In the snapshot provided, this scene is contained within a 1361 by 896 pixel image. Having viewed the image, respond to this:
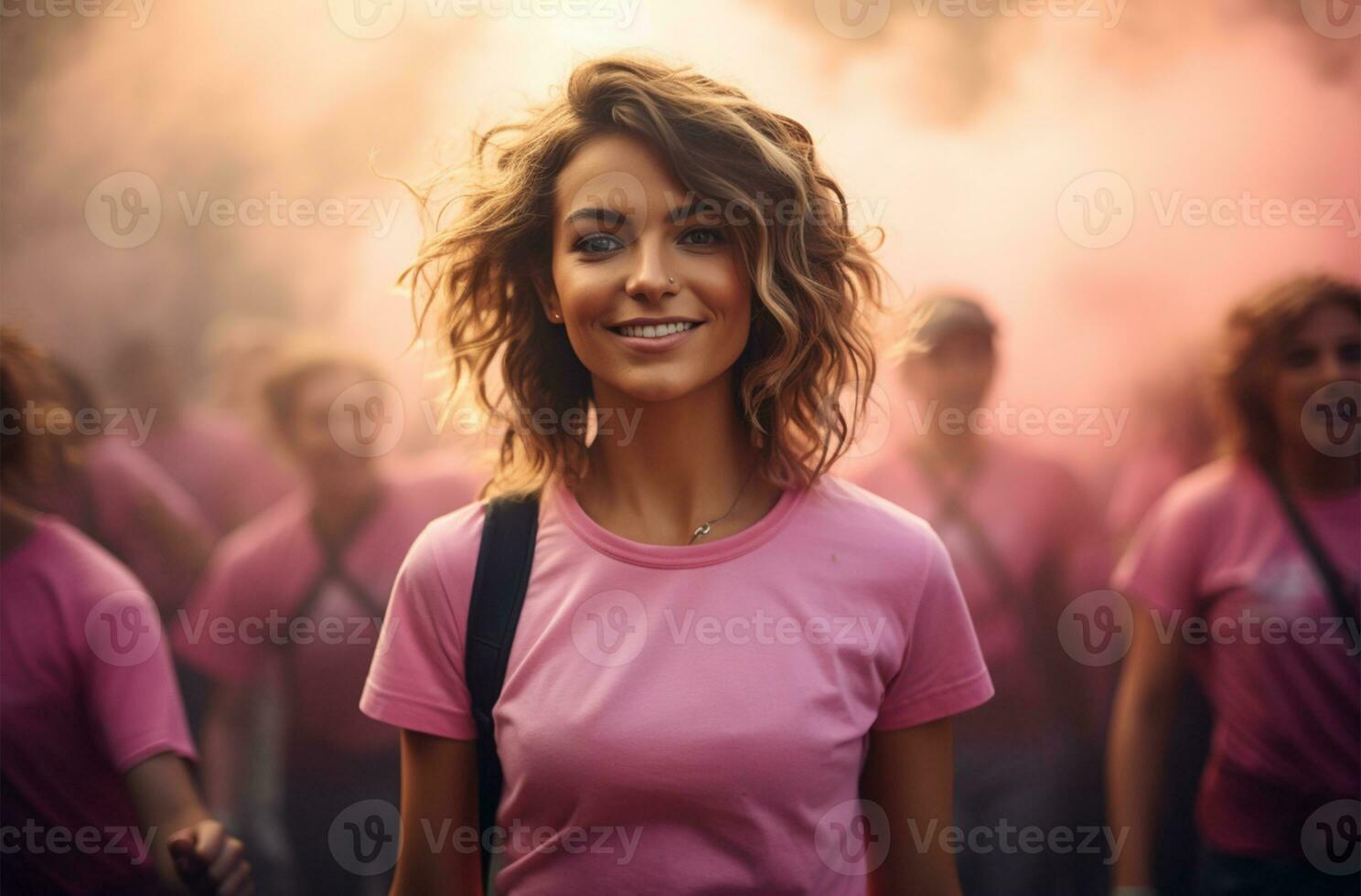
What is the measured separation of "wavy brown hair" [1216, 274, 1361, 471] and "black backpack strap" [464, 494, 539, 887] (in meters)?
1.90

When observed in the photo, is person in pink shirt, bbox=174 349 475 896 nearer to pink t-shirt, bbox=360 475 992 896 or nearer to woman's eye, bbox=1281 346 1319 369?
pink t-shirt, bbox=360 475 992 896

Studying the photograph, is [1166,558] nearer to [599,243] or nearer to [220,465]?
[599,243]

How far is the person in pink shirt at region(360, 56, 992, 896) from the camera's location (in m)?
1.68

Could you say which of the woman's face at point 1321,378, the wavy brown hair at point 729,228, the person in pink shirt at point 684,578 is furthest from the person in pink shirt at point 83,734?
the woman's face at point 1321,378

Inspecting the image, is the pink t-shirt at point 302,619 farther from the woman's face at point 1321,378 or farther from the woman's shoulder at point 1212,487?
the woman's face at point 1321,378

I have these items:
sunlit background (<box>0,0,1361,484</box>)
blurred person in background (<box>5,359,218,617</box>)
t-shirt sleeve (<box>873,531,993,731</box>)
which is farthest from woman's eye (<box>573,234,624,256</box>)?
blurred person in background (<box>5,359,218,617</box>)

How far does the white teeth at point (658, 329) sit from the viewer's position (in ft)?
5.73

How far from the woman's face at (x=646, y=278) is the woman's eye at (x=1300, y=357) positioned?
170 centimetres

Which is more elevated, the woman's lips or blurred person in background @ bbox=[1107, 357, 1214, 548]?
the woman's lips

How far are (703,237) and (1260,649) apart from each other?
6.17 feet

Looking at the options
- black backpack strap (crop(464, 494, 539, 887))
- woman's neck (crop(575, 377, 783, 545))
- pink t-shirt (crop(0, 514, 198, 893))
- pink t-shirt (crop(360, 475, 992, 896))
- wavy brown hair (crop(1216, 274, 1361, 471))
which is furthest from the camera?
wavy brown hair (crop(1216, 274, 1361, 471))

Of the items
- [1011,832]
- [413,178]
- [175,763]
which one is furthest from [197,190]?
[1011,832]

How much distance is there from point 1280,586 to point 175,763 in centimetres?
276

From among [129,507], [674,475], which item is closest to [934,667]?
[674,475]
